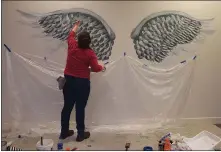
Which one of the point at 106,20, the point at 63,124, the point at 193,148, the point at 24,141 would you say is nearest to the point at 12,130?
the point at 24,141

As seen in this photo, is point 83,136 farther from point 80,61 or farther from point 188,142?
point 188,142

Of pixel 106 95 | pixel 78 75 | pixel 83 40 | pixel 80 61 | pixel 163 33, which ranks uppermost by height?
pixel 163 33

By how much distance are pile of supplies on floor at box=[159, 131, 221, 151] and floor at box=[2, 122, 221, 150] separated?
0.08 m

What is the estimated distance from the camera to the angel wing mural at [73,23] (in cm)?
302

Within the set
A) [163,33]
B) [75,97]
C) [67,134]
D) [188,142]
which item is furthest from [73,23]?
[188,142]

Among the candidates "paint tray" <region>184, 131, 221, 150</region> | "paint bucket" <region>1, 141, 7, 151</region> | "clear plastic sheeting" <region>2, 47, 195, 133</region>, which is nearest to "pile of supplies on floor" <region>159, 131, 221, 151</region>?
"paint tray" <region>184, 131, 221, 150</region>

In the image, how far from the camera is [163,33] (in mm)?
3193

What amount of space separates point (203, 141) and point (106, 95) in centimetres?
116

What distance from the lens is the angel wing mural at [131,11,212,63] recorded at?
3.17m

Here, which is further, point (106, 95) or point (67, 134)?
point (106, 95)

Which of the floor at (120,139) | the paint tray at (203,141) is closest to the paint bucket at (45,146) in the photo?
the floor at (120,139)

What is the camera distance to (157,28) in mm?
3182

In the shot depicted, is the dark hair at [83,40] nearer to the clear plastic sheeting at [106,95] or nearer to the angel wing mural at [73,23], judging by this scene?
Result: the angel wing mural at [73,23]

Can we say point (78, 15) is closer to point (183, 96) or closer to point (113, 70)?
point (113, 70)
